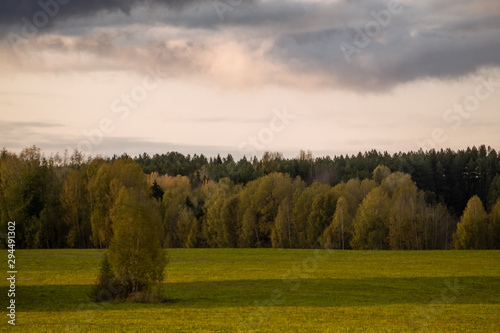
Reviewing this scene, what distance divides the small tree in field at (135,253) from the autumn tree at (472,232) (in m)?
76.5

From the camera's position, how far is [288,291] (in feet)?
156

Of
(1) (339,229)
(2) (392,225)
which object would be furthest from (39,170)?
(2) (392,225)

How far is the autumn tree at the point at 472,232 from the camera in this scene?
103938 millimetres

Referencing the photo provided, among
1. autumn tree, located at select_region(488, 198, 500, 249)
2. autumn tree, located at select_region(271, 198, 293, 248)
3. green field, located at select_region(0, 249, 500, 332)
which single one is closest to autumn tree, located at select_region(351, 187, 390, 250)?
autumn tree, located at select_region(271, 198, 293, 248)

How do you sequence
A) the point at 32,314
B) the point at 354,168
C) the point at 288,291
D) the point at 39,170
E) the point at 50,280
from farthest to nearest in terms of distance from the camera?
the point at 354,168 → the point at 39,170 → the point at 50,280 → the point at 288,291 → the point at 32,314

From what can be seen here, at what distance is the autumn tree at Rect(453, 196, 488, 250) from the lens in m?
104

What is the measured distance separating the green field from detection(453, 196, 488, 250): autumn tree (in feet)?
101

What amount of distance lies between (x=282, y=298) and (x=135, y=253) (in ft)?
38.9

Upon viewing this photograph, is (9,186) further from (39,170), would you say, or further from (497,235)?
(497,235)

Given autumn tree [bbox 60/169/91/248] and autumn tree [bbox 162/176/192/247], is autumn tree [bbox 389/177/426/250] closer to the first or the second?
autumn tree [bbox 162/176/192/247]

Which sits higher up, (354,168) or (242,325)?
(354,168)

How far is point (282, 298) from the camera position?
43.8 metres

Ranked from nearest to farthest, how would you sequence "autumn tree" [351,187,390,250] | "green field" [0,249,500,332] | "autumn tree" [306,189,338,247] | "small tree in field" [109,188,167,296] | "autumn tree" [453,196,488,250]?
1. "green field" [0,249,500,332]
2. "small tree in field" [109,188,167,296]
3. "autumn tree" [453,196,488,250]
4. "autumn tree" [351,187,390,250]
5. "autumn tree" [306,189,338,247]

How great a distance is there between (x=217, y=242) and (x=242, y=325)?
90001mm
